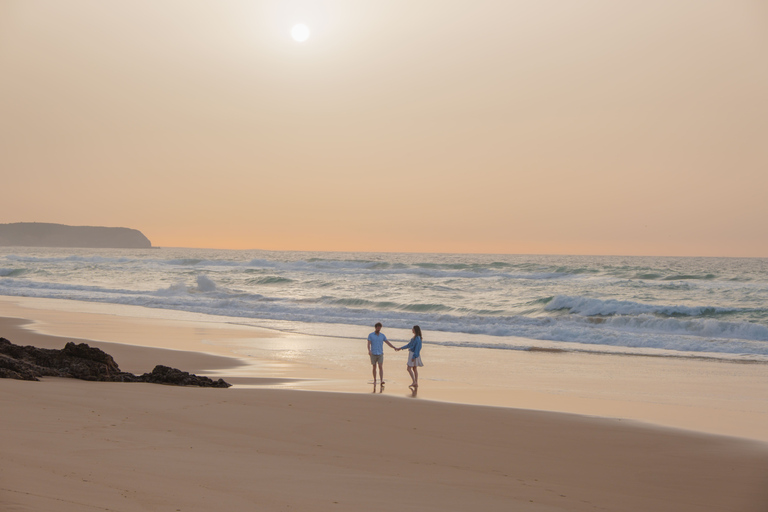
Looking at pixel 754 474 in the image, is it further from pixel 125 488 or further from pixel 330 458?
pixel 125 488

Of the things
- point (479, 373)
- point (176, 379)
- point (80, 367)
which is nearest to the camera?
point (80, 367)

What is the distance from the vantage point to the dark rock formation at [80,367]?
10438 millimetres

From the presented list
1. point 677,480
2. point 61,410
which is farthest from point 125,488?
point 677,480

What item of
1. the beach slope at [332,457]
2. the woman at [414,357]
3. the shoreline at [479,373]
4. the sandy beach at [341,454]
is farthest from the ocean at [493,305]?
the beach slope at [332,457]

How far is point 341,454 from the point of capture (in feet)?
23.0

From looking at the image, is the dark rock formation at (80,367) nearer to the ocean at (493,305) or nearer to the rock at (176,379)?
the rock at (176,379)

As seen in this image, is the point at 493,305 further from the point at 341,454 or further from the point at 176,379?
the point at 341,454

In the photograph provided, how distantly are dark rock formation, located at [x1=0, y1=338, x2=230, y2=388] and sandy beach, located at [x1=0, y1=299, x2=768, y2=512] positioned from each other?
2.00 feet

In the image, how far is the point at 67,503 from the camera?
14.4ft

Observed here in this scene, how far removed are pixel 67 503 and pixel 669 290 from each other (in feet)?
132

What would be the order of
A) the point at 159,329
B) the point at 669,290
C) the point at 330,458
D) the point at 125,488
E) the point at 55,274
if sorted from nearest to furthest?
the point at 125,488
the point at 330,458
the point at 159,329
the point at 669,290
the point at 55,274

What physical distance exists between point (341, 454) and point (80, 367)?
5.93 m

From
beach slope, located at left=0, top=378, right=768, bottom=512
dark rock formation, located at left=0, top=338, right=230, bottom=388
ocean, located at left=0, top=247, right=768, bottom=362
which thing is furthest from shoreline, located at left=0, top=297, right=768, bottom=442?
ocean, located at left=0, top=247, right=768, bottom=362

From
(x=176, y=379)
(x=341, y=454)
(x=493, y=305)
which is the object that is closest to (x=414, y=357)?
(x=176, y=379)
